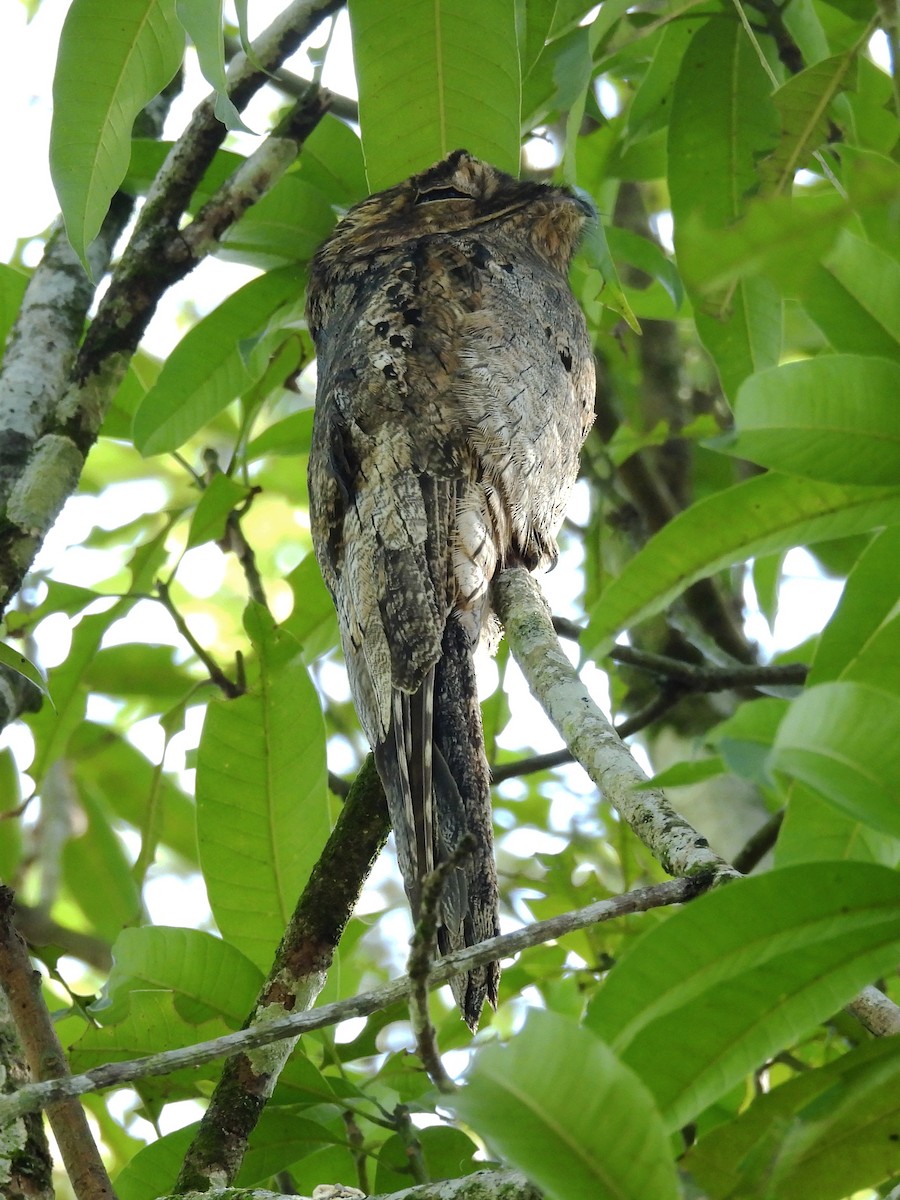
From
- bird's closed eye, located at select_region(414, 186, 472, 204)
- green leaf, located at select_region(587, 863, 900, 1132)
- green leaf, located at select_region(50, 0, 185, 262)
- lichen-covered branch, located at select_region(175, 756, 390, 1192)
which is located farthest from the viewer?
bird's closed eye, located at select_region(414, 186, 472, 204)

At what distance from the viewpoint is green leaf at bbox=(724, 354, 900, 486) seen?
1133 millimetres

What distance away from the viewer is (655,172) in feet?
10.0

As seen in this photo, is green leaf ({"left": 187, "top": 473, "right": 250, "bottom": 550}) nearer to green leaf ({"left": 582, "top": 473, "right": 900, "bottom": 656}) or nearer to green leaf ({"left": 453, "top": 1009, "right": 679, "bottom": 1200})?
green leaf ({"left": 582, "top": 473, "right": 900, "bottom": 656})

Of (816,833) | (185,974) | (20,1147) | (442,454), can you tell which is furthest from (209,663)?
(816,833)

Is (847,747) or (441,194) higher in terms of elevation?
(441,194)

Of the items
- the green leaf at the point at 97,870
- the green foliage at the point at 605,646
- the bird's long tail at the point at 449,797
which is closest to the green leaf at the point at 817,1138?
the green foliage at the point at 605,646

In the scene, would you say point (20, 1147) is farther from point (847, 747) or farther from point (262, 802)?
point (847, 747)

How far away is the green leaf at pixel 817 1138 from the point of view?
3.21 feet

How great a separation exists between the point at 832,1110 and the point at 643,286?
11.4ft

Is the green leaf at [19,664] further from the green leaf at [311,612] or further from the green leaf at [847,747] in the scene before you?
the green leaf at [847,747]

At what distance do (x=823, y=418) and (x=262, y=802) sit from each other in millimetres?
1334

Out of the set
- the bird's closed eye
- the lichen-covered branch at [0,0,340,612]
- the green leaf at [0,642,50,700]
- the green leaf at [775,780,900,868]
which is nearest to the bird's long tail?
the green leaf at [775,780,900,868]

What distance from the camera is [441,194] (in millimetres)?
2273

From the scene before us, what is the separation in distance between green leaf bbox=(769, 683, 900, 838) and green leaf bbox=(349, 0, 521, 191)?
150 centimetres
